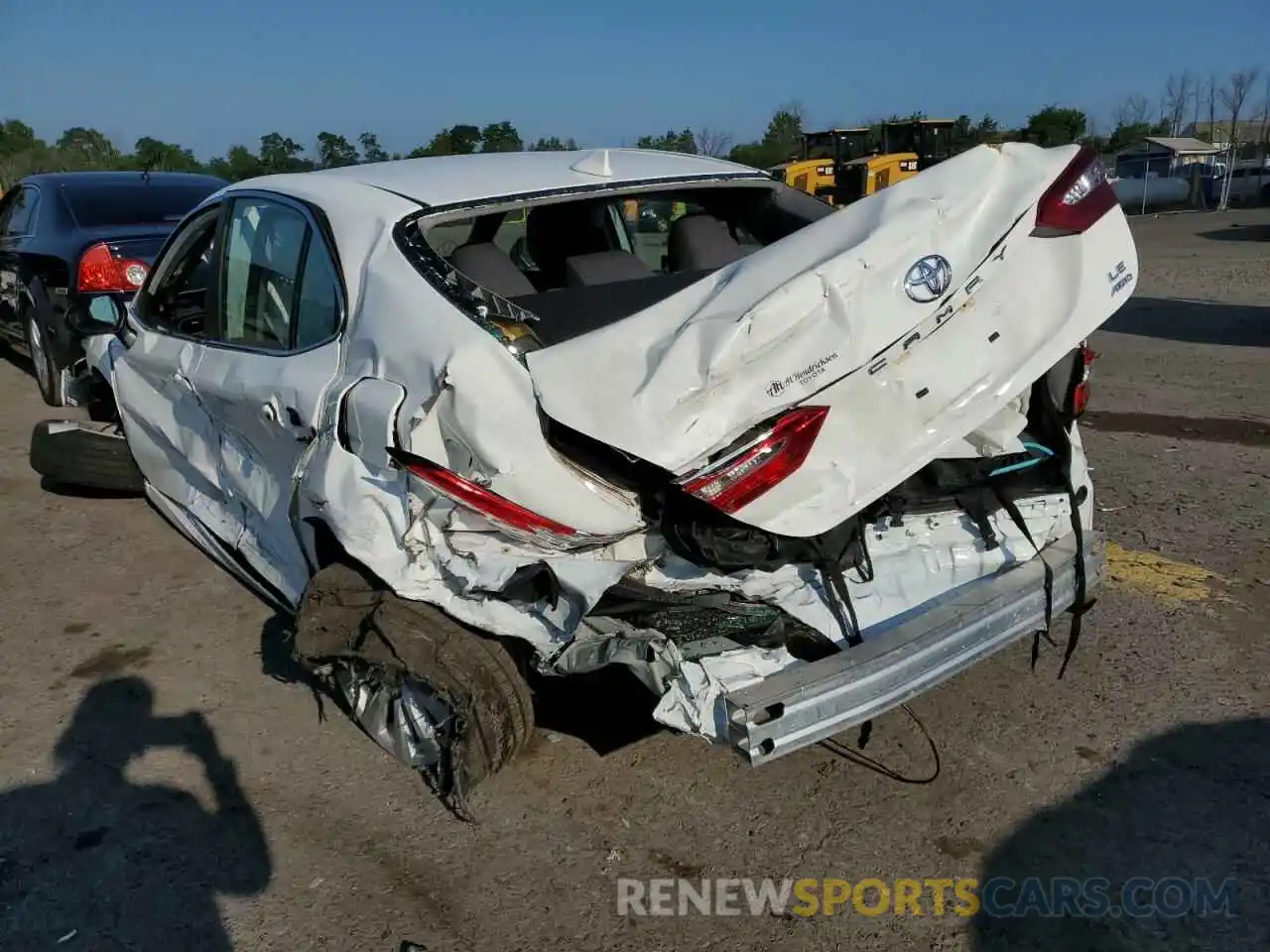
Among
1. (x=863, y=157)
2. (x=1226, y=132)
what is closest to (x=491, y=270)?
(x=863, y=157)

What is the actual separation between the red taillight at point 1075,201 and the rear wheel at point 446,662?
5.94ft

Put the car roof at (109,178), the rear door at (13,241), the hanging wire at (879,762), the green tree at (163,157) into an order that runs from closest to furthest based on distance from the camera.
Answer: the hanging wire at (879,762) → the car roof at (109,178) → the rear door at (13,241) → the green tree at (163,157)

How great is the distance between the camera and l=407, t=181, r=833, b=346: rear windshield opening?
130 inches

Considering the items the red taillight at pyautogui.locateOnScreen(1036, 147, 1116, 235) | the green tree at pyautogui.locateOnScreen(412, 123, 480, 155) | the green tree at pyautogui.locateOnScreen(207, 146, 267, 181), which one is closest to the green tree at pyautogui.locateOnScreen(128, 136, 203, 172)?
the green tree at pyautogui.locateOnScreen(207, 146, 267, 181)

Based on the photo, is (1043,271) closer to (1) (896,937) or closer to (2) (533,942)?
(1) (896,937)

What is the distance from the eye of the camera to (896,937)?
250cm

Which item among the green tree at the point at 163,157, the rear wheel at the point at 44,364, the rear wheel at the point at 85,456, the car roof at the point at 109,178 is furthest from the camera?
the green tree at the point at 163,157

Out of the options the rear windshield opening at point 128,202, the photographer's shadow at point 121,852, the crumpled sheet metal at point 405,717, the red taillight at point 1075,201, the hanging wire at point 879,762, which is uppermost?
the rear windshield opening at point 128,202

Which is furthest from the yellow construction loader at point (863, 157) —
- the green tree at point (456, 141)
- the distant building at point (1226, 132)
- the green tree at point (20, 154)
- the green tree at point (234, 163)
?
the distant building at point (1226, 132)

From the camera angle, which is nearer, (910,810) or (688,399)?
(688,399)

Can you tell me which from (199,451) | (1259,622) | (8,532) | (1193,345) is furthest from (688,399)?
(1193,345)

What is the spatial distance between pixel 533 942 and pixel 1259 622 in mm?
2967

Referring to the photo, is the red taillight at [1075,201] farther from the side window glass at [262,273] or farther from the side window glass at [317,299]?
the side window glass at [262,273]

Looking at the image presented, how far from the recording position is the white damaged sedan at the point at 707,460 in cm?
247
